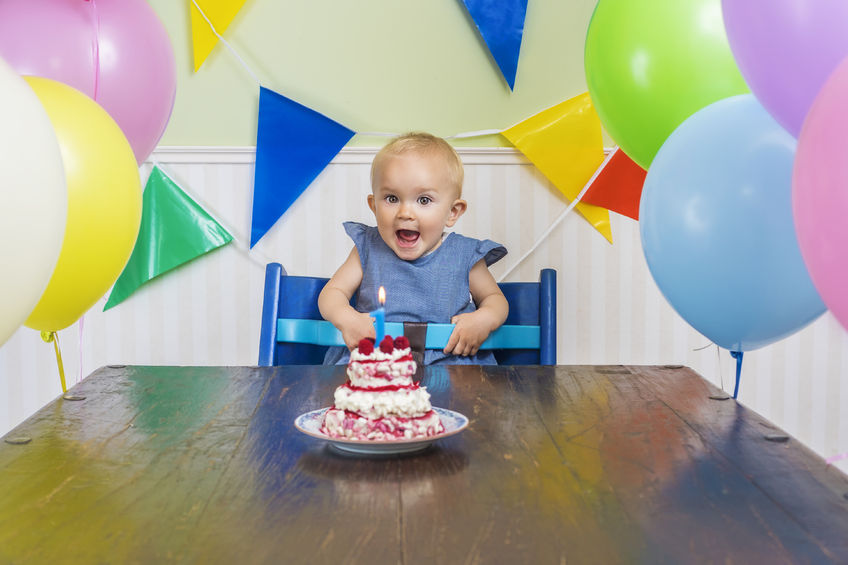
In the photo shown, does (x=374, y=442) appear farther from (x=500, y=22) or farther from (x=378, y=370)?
(x=500, y=22)

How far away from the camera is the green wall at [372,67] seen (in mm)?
2459

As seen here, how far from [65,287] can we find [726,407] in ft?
3.15

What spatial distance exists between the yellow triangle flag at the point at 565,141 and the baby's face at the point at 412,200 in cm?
47

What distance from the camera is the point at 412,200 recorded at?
205cm

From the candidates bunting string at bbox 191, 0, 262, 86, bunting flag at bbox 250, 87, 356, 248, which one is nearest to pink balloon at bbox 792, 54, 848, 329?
bunting flag at bbox 250, 87, 356, 248

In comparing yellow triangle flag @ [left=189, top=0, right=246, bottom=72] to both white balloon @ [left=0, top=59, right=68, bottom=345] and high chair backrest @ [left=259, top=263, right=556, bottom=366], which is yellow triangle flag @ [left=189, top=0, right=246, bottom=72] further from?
white balloon @ [left=0, top=59, right=68, bottom=345]

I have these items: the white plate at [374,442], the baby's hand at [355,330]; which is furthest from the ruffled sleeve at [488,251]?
the white plate at [374,442]

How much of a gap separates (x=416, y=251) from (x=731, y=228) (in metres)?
0.95

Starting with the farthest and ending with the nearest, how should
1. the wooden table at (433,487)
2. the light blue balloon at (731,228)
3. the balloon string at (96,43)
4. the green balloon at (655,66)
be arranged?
the balloon string at (96,43)
the green balloon at (655,66)
the light blue balloon at (731,228)
the wooden table at (433,487)

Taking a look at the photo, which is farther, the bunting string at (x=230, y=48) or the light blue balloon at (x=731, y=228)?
the bunting string at (x=230, y=48)

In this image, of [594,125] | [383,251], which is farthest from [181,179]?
[594,125]

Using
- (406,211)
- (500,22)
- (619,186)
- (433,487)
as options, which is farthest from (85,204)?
(619,186)

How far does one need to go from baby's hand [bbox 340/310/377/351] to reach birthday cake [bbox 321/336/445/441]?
0.77 m

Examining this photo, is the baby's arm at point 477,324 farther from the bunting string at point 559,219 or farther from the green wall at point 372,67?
the green wall at point 372,67
